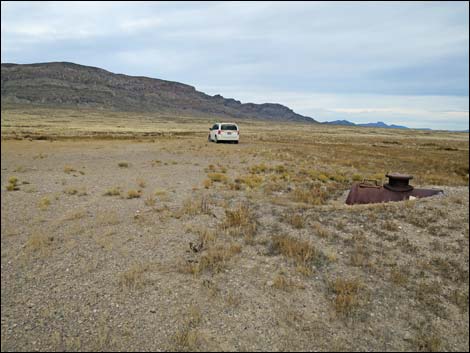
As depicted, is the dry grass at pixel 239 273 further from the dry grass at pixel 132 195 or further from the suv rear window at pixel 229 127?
the suv rear window at pixel 229 127

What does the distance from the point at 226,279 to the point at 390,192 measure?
657 cm

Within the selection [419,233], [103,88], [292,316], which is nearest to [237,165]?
[419,233]

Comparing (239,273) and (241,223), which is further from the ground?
(241,223)

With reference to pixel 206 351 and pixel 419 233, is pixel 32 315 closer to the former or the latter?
pixel 206 351

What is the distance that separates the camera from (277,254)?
5.27m

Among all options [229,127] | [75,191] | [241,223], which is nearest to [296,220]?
[241,223]

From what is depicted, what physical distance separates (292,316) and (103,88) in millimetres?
214183

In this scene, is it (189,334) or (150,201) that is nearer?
(189,334)

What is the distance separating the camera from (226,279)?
4.39m

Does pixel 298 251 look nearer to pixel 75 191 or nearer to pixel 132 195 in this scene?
pixel 132 195

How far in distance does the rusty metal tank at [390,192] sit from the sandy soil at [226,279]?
1023 mm

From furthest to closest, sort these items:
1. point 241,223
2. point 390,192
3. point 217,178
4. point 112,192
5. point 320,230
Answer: point 217,178, point 390,192, point 112,192, point 241,223, point 320,230

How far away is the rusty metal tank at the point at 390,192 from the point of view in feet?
29.3

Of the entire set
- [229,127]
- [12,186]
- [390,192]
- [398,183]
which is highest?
[229,127]
